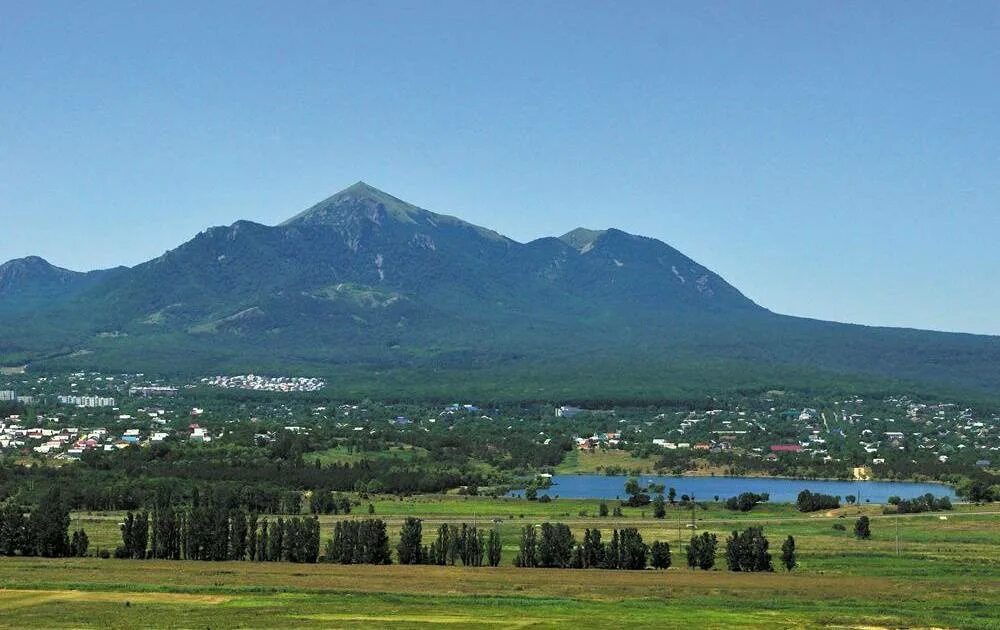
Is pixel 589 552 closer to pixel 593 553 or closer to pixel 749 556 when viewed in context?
pixel 593 553

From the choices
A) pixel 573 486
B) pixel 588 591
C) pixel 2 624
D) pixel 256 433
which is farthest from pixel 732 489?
pixel 2 624

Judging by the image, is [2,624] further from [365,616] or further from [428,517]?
[428,517]

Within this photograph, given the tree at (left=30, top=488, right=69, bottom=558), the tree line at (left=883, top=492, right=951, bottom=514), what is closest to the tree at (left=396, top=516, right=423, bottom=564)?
the tree at (left=30, top=488, right=69, bottom=558)

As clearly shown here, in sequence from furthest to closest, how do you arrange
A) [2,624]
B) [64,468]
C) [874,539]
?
[64,468]
[874,539]
[2,624]

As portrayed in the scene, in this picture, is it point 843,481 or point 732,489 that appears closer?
point 732,489

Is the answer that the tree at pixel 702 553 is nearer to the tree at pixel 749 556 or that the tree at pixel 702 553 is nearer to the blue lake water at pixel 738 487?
the tree at pixel 749 556

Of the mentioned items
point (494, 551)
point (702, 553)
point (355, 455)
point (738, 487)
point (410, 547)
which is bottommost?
point (702, 553)

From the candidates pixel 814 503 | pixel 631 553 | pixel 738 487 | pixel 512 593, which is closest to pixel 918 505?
pixel 814 503
